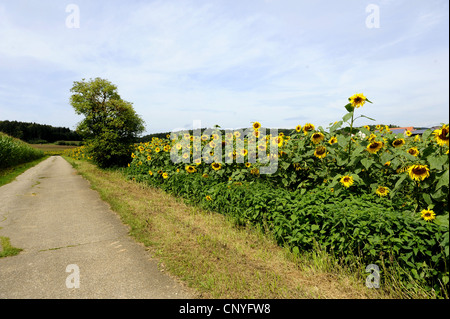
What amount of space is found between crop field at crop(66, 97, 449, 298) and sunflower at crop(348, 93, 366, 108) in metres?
0.09

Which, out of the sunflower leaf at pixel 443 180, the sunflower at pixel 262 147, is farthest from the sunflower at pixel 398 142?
the sunflower at pixel 262 147

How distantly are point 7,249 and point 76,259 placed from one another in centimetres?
133

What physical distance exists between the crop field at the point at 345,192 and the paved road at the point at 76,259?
171 centimetres

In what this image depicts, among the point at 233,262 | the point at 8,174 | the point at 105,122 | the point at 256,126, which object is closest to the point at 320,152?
the point at 256,126

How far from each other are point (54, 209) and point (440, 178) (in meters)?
7.54

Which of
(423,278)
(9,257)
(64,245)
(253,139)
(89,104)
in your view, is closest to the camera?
(423,278)

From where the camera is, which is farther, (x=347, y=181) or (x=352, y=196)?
(x=347, y=181)

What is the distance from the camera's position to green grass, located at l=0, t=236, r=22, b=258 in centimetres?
400

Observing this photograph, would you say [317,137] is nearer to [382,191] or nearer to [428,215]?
[382,191]

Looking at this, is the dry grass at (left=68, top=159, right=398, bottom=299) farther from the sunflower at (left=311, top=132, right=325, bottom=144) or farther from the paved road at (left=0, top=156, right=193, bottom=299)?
the sunflower at (left=311, top=132, right=325, bottom=144)

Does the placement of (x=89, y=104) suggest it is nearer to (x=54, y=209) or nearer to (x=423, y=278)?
(x=54, y=209)

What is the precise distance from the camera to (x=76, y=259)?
3.76m

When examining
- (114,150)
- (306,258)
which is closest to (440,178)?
(306,258)

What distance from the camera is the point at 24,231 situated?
5070mm
